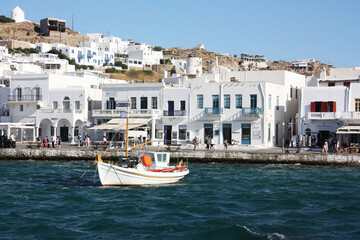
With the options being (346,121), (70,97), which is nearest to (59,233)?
(346,121)

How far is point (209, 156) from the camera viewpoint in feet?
140

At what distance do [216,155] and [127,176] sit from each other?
13703 millimetres

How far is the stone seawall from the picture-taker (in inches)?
1566

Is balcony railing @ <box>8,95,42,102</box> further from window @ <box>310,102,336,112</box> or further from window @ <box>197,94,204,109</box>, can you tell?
window @ <box>310,102,336,112</box>

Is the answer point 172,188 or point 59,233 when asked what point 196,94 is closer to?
point 172,188

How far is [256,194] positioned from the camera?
91.6ft

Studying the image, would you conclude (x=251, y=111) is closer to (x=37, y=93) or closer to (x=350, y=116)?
(x=350, y=116)

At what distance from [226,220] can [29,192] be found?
12610mm

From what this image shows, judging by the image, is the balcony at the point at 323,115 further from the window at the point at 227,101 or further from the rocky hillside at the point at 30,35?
the rocky hillside at the point at 30,35

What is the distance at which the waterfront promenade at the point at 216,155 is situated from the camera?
39.9m

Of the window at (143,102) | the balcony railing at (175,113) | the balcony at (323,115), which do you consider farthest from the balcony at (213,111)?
the balcony at (323,115)

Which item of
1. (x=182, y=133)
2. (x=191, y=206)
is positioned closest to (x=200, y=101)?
(x=182, y=133)

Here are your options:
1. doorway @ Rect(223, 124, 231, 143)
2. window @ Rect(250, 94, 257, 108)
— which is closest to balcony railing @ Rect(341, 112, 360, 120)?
window @ Rect(250, 94, 257, 108)

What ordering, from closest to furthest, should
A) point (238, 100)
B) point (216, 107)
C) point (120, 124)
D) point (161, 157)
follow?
point (161, 157), point (238, 100), point (216, 107), point (120, 124)
